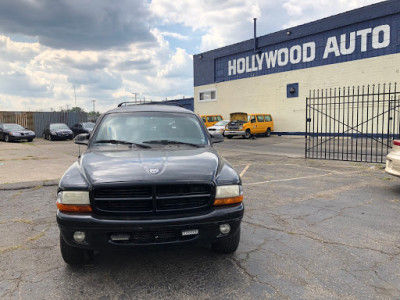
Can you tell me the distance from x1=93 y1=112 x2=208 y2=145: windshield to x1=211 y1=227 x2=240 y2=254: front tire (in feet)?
4.36

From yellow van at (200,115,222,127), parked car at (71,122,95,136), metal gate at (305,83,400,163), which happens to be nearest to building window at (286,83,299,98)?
metal gate at (305,83,400,163)

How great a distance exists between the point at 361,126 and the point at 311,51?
7460mm

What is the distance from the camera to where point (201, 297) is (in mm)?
2670

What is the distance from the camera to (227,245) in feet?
11.1

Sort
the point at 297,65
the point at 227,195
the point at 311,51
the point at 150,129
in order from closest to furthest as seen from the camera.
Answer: the point at 227,195 < the point at 150,129 < the point at 311,51 < the point at 297,65

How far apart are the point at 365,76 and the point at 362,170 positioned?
1435 centimetres

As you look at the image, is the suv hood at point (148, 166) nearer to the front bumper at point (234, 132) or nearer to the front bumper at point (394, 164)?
the front bumper at point (394, 164)

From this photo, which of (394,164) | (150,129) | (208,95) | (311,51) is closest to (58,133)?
(208,95)

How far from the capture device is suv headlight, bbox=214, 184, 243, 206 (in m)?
2.96

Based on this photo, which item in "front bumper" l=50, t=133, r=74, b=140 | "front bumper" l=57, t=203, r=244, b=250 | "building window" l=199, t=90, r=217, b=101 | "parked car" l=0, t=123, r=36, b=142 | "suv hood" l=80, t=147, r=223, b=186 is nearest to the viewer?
"front bumper" l=57, t=203, r=244, b=250

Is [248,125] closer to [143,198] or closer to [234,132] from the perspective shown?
[234,132]

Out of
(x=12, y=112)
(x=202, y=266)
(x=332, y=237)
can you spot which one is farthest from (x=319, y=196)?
(x=12, y=112)

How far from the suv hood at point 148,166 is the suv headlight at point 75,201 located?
15cm

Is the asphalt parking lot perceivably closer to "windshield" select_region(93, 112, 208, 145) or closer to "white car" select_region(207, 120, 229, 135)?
"windshield" select_region(93, 112, 208, 145)
